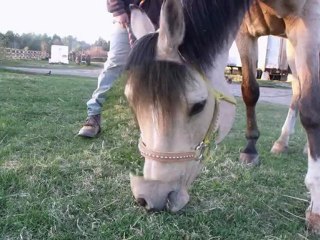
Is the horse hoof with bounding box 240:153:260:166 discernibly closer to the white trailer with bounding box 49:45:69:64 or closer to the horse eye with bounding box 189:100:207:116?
the horse eye with bounding box 189:100:207:116

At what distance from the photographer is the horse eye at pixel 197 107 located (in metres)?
1.91

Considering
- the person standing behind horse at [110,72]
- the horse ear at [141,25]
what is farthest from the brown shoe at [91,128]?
the horse ear at [141,25]

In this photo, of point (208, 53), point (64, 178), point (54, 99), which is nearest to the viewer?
point (208, 53)

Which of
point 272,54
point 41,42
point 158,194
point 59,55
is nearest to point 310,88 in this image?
point 158,194

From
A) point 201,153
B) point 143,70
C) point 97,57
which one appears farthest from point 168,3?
point 97,57

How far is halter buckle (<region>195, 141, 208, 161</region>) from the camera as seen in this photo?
78.1 inches

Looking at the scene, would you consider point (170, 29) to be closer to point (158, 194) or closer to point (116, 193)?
point (158, 194)

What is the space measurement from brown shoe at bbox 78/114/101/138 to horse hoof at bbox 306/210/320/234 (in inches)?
82.1

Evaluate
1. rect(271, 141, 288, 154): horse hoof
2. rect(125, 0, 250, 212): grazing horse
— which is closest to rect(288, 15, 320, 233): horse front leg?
rect(125, 0, 250, 212): grazing horse

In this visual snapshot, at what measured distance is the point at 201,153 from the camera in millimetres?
2010

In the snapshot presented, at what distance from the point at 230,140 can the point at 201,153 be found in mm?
2159

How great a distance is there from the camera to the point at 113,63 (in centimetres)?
372

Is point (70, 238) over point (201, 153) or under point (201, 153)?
under

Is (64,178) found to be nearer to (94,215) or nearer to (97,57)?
(94,215)
